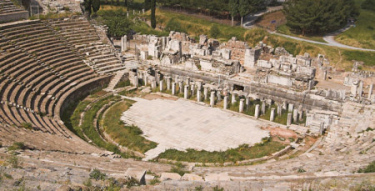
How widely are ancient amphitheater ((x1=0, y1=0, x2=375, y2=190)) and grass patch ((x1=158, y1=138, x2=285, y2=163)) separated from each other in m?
0.22

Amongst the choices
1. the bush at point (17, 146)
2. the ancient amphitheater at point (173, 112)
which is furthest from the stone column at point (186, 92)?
the bush at point (17, 146)

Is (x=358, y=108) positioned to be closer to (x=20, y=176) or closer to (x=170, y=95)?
(x=170, y=95)

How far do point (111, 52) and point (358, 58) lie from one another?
1056 inches

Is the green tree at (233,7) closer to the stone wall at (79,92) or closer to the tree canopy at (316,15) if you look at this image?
the tree canopy at (316,15)

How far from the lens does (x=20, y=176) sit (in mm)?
13117

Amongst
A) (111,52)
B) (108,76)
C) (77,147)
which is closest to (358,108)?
(77,147)

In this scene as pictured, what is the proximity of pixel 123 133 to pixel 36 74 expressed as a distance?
8.97 meters

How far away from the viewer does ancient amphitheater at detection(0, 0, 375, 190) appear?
15.0 meters

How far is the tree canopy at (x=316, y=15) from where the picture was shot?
50497 mm

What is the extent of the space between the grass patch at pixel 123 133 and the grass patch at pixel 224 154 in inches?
68.8

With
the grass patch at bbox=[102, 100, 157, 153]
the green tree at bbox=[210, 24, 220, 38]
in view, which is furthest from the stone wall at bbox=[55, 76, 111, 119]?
Answer: the green tree at bbox=[210, 24, 220, 38]

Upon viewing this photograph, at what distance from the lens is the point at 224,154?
22.9m

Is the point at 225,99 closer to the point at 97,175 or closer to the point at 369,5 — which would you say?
the point at 97,175

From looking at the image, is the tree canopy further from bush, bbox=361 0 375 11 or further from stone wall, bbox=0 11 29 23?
stone wall, bbox=0 11 29 23
